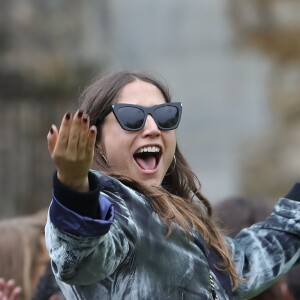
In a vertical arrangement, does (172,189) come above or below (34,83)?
above

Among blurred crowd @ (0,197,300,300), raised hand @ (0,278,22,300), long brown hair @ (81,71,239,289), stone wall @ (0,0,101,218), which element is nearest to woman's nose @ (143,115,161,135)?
long brown hair @ (81,71,239,289)

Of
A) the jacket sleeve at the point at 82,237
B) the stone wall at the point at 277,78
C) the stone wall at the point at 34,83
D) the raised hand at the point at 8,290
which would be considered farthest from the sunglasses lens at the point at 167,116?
the stone wall at the point at 277,78

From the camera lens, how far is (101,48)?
21.1 metres

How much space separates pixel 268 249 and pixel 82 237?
1167 mm

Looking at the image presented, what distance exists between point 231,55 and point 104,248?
73.1 ft

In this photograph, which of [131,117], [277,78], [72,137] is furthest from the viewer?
[277,78]

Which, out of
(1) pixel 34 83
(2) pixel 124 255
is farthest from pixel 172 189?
(1) pixel 34 83

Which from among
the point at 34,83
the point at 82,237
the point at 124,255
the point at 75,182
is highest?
the point at 75,182

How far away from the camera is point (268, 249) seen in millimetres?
4930

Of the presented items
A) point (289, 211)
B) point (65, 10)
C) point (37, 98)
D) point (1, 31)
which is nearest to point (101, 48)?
point (65, 10)

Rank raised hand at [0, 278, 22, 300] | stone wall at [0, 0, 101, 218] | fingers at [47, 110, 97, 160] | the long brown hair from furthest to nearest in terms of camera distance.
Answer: stone wall at [0, 0, 101, 218] → raised hand at [0, 278, 22, 300] → the long brown hair → fingers at [47, 110, 97, 160]

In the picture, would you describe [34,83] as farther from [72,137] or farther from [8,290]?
[72,137]

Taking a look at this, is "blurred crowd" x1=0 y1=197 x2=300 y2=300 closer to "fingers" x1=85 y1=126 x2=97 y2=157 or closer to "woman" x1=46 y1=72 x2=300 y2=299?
"woman" x1=46 y1=72 x2=300 y2=299

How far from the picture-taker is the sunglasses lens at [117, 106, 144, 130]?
4.52m
